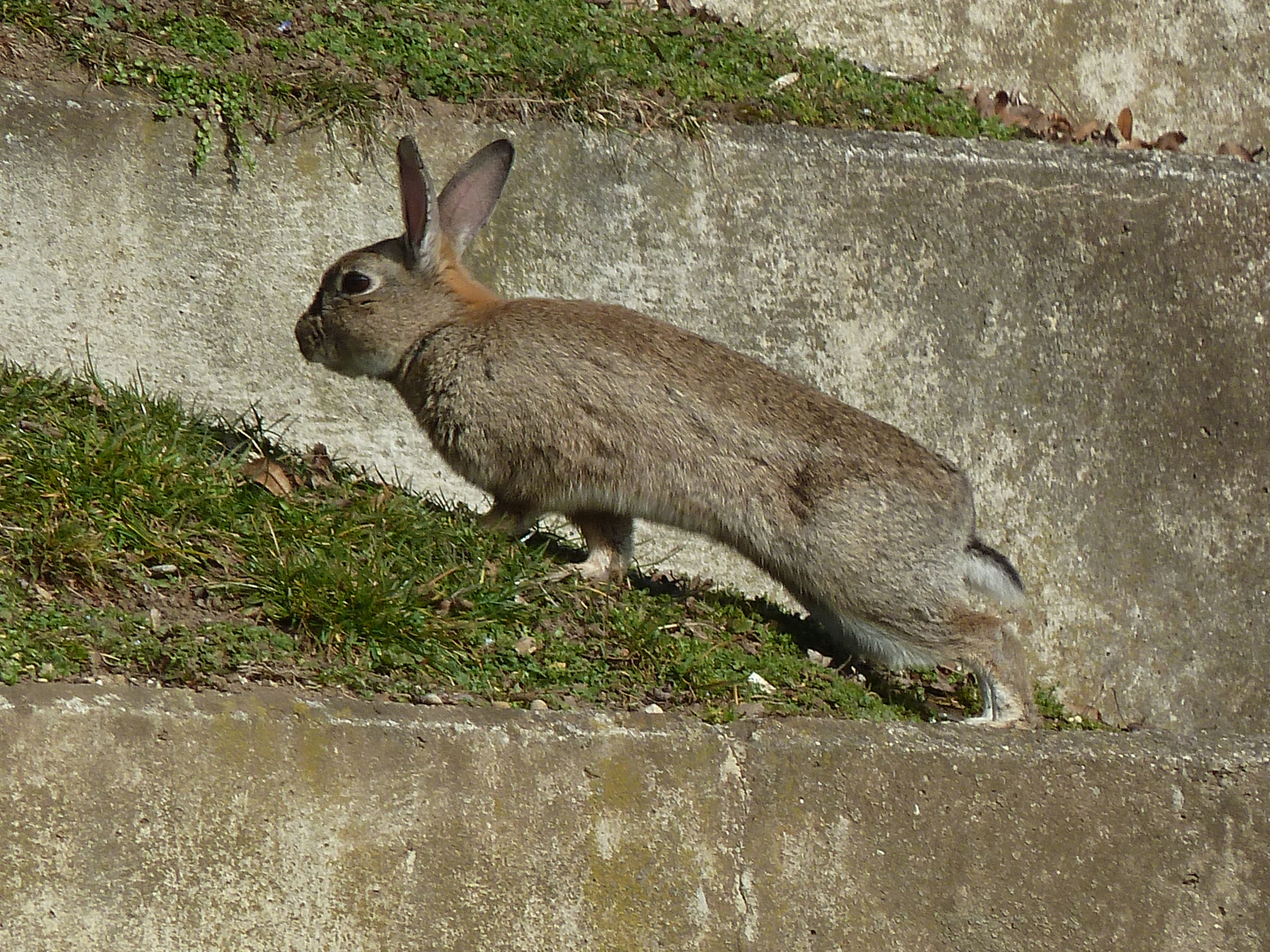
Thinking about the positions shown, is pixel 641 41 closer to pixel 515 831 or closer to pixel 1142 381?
pixel 1142 381

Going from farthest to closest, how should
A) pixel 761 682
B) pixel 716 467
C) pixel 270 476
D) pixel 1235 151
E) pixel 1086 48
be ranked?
pixel 1235 151 → pixel 1086 48 → pixel 270 476 → pixel 716 467 → pixel 761 682

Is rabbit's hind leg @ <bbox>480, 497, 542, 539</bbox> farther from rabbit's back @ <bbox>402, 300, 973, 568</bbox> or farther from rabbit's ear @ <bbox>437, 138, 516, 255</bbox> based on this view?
rabbit's ear @ <bbox>437, 138, 516, 255</bbox>

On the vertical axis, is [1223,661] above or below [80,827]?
below

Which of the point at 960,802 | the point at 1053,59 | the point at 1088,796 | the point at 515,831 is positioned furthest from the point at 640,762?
the point at 1053,59

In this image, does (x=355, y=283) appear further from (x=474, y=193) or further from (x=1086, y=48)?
(x=1086, y=48)

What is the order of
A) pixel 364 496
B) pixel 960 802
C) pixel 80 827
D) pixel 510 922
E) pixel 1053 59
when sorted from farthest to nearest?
pixel 1053 59 < pixel 364 496 < pixel 960 802 < pixel 510 922 < pixel 80 827

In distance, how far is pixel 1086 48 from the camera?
8.55 m

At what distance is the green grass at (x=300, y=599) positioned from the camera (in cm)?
426

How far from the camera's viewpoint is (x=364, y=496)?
5613 millimetres

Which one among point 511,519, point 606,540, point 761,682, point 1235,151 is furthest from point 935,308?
point 1235,151

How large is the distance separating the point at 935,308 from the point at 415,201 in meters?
2.53

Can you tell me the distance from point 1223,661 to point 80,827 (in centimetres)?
544

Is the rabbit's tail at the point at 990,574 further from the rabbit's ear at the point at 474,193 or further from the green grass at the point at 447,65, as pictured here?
the green grass at the point at 447,65

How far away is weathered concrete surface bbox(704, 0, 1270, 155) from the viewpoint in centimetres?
823
